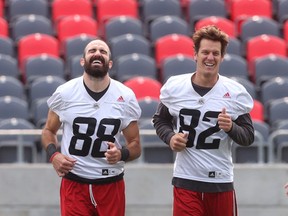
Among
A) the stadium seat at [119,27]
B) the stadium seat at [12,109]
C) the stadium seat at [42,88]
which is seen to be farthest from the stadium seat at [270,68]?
the stadium seat at [12,109]

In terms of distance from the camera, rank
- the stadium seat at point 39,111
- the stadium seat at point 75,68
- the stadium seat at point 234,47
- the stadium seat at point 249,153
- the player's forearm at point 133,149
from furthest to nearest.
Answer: the stadium seat at point 234,47 < the stadium seat at point 75,68 < the stadium seat at point 39,111 < the stadium seat at point 249,153 < the player's forearm at point 133,149

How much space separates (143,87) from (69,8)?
2330mm

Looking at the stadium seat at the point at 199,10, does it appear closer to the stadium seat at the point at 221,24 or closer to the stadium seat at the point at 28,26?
the stadium seat at the point at 221,24

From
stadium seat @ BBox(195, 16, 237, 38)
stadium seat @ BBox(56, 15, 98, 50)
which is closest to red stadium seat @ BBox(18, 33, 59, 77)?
stadium seat @ BBox(56, 15, 98, 50)

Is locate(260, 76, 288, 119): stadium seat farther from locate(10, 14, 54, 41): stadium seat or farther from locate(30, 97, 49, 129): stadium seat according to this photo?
locate(10, 14, 54, 41): stadium seat

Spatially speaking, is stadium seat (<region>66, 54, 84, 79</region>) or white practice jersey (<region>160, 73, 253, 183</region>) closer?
white practice jersey (<region>160, 73, 253, 183</region>)

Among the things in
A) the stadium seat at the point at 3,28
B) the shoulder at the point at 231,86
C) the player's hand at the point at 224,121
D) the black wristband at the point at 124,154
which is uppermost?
the stadium seat at the point at 3,28

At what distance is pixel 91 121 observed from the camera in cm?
745

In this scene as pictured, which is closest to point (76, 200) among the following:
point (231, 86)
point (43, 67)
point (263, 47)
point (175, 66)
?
point (231, 86)

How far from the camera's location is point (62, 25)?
504 inches

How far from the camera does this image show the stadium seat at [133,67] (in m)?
11.9

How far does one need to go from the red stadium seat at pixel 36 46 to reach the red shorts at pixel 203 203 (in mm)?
5169

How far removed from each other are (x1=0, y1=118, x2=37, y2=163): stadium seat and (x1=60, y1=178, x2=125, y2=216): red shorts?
7.58 feet

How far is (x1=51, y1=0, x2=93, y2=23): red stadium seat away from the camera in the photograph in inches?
522
